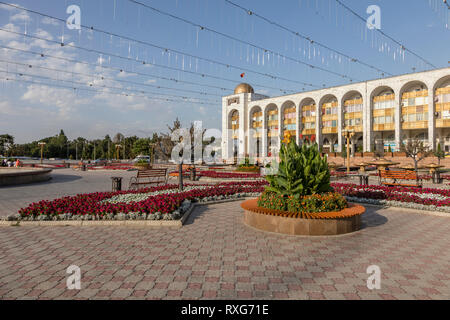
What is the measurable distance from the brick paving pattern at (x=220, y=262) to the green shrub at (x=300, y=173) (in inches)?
50.5

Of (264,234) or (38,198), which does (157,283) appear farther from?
(38,198)

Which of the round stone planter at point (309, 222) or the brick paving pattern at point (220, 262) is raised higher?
the round stone planter at point (309, 222)

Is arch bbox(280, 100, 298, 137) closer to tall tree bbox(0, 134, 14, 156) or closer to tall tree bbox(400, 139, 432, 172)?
tall tree bbox(400, 139, 432, 172)

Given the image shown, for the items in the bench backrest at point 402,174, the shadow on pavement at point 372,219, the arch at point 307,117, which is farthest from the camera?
the arch at point 307,117

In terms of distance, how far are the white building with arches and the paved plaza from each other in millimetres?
31602

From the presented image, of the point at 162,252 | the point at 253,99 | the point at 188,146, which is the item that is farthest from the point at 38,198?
the point at 253,99

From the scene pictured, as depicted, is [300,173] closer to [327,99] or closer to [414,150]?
[414,150]

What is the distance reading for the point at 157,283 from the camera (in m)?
3.52

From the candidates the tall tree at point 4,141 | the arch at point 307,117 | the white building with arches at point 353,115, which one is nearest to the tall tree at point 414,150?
the white building with arches at point 353,115

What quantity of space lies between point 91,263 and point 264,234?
3.36 m

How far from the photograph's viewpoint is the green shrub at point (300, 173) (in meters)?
6.45

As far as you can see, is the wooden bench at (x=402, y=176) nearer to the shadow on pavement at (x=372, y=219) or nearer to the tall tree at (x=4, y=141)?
the shadow on pavement at (x=372, y=219)

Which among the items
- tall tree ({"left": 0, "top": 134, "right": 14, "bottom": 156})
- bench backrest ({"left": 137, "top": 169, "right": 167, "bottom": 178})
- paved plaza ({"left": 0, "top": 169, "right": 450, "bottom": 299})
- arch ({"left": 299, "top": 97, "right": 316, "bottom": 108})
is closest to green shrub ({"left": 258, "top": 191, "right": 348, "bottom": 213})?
paved plaza ({"left": 0, "top": 169, "right": 450, "bottom": 299})

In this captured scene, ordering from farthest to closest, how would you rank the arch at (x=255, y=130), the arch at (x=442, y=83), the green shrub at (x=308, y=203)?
1. the arch at (x=255, y=130)
2. the arch at (x=442, y=83)
3. the green shrub at (x=308, y=203)
